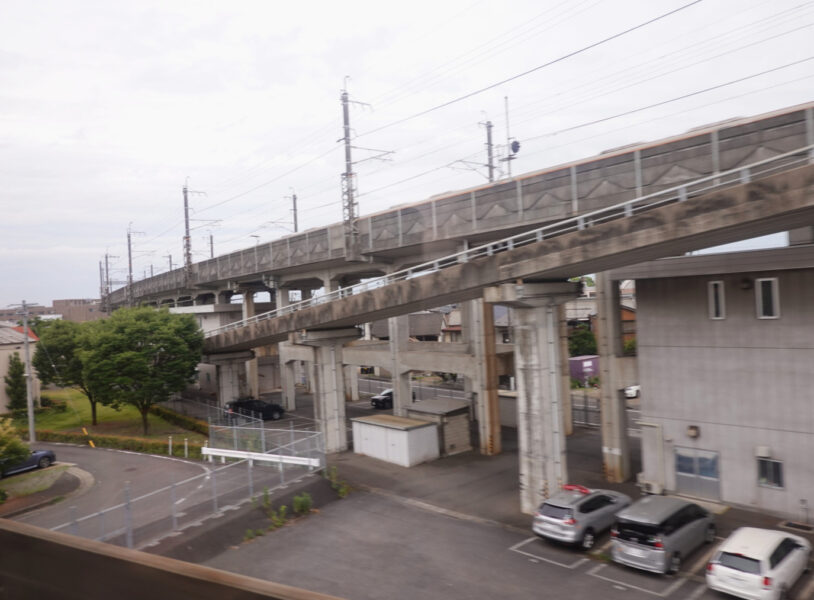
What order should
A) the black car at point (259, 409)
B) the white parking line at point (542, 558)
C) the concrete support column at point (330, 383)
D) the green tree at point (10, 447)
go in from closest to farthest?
the white parking line at point (542, 558), the green tree at point (10, 447), the concrete support column at point (330, 383), the black car at point (259, 409)

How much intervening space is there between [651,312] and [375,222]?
17217 mm

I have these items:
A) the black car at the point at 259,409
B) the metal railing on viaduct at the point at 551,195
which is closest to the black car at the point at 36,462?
the black car at the point at 259,409

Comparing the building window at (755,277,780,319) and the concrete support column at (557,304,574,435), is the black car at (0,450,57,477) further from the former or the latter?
the building window at (755,277,780,319)

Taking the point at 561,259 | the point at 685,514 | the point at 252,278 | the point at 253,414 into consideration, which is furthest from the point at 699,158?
the point at 252,278

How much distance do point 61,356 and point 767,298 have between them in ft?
160

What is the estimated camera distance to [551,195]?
2416 centimetres

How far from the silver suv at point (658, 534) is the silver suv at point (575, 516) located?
1.02 m

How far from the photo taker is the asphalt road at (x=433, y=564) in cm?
1384

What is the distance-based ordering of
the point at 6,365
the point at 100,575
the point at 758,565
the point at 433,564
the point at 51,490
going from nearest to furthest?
the point at 100,575 → the point at 758,565 → the point at 433,564 → the point at 51,490 → the point at 6,365

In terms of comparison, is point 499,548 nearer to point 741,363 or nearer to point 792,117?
point 741,363

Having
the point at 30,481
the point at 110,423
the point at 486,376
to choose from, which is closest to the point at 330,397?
the point at 486,376

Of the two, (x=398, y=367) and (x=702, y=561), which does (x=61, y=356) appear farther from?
(x=702, y=561)

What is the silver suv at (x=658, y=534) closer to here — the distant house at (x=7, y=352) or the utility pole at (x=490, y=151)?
the utility pole at (x=490, y=151)

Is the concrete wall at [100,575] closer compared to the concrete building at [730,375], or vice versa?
the concrete wall at [100,575]
